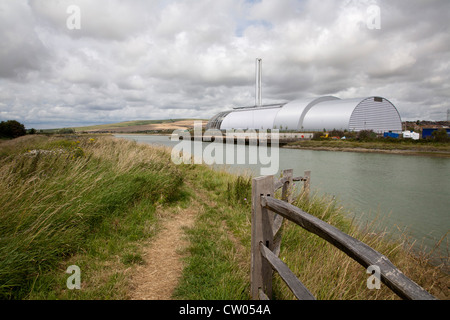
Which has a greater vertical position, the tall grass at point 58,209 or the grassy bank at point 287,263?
the tall grass at point 58,209

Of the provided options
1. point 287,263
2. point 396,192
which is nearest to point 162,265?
point 287,263

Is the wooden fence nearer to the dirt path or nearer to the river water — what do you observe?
the dirt path

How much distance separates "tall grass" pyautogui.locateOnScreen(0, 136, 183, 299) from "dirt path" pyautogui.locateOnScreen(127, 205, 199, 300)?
1.05 feet

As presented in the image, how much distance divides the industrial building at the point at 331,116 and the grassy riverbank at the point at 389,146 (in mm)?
12196

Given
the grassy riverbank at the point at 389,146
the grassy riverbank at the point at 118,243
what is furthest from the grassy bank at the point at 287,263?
the grassy riverbank at the point at 389,146

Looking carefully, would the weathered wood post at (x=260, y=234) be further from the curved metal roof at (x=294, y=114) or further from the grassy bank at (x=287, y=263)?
the curved metal roof at (x=294, y=114)

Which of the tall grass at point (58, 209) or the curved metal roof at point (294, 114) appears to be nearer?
the tall grass at point (58, 209)

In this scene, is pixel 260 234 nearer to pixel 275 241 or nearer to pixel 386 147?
pixel 275 241

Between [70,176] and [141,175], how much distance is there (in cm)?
191

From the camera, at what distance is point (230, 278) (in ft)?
10.4

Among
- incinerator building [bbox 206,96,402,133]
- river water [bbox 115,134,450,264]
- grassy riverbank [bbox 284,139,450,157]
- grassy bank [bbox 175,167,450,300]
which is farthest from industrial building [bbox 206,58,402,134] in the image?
grassy bank [bbox 175,167,450,300]

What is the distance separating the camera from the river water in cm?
816

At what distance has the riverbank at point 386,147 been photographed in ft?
88.8

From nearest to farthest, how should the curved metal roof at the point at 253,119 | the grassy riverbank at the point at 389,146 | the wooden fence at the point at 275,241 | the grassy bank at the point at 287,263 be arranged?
1. the wooden fence at the point at 275,241
2. the grassy bank at the point at 287,263
3. the grassy riverbank at the point at 389,146
4. the curved metal roof at the point at 253,119
